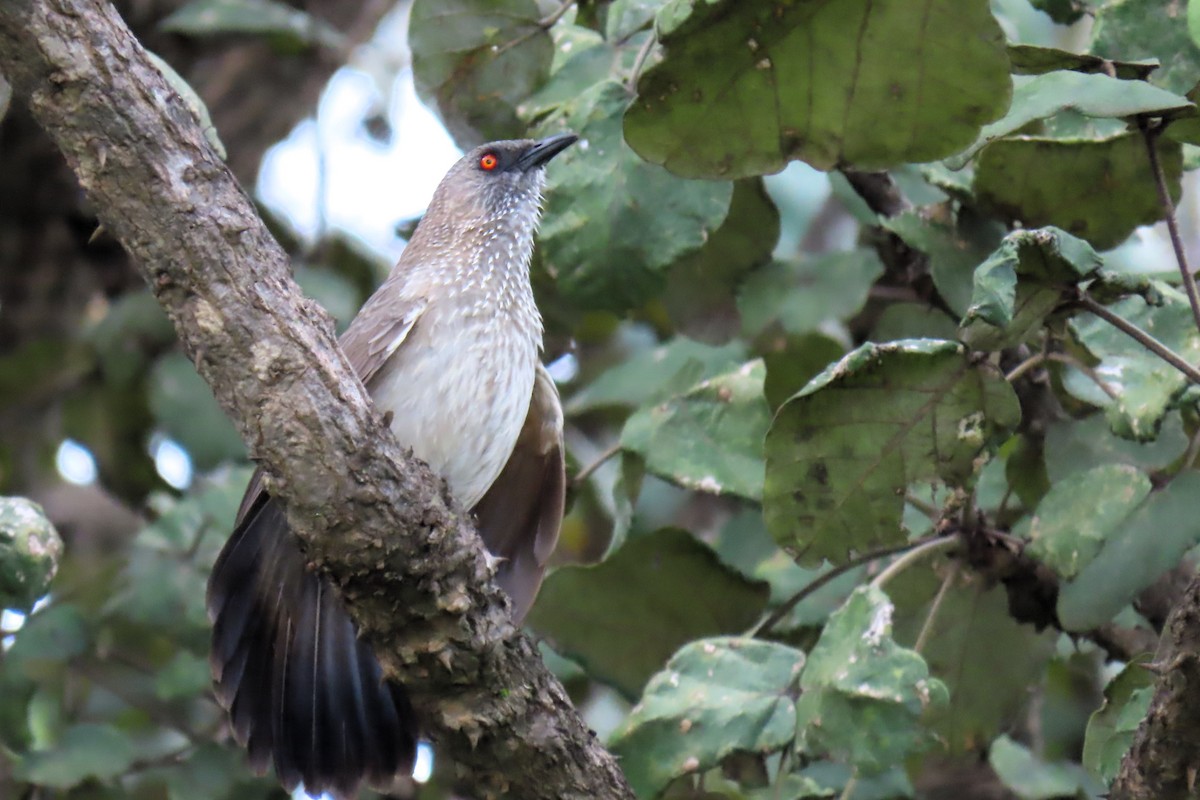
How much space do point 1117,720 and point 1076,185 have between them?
119 centimetres

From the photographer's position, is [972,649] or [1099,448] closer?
[1099,448]

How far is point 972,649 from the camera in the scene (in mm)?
3371

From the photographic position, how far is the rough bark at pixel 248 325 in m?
2.34

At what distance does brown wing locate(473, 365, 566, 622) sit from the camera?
3.80m

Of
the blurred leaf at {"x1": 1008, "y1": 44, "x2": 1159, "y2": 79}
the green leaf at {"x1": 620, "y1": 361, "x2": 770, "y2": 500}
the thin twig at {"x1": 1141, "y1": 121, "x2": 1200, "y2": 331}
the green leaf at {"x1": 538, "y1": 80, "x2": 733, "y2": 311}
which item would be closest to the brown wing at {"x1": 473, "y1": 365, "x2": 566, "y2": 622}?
the green leaf at {"x1": 620, "y1": 361, "x2": 770, "y2": 500}

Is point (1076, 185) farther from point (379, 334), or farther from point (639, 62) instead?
point (379, 334)

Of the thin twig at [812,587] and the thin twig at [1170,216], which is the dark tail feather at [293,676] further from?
the thin twig at [1170,216]

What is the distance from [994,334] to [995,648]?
116 centimetres

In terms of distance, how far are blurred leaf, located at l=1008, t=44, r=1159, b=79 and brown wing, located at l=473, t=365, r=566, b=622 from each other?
1636 mm

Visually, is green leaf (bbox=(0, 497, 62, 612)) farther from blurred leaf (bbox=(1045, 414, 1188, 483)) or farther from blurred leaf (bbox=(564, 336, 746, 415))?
blurred leaf (bbox=(1045, 414, 1188, 483))

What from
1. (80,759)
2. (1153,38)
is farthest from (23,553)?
(1153,38)

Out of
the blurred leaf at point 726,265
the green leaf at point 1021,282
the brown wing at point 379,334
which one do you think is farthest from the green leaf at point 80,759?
the green leaf at point 1021,282

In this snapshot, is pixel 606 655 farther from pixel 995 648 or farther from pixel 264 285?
pixel 264 285

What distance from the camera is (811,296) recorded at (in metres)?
3.87
